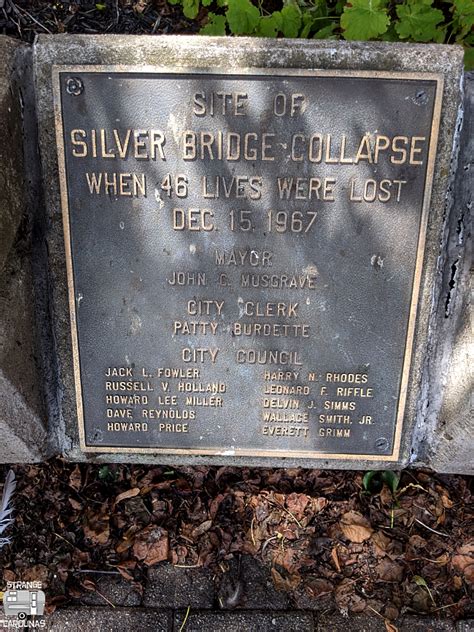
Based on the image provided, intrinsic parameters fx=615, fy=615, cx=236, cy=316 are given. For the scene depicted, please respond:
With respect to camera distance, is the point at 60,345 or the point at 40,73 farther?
the point at 60,345

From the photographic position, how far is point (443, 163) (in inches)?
80.0

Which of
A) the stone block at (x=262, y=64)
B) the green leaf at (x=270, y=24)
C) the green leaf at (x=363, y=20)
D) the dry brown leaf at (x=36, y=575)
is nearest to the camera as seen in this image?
the stone block at (x=262, y=64)

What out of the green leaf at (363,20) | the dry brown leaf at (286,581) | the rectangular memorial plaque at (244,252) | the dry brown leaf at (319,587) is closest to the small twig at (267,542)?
the dry brown leaf at (286,581)

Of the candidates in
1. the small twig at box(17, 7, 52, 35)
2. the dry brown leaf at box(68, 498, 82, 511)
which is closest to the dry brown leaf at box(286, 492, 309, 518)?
the dry brown leaf at box(68, 498, 82, 511)

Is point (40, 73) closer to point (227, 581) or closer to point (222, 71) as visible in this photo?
point (222, 71)

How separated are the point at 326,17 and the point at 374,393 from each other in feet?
5.30

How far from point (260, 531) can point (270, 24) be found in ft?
7.17

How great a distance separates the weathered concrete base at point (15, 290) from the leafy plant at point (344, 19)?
90cm

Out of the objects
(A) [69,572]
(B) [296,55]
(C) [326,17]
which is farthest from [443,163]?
(A) [69,572]

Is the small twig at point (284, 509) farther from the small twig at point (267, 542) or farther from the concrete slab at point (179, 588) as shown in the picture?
the concrete slab at point (179, 588)

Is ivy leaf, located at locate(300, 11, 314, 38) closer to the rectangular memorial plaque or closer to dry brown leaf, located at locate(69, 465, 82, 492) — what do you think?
the rectangular memorial plaque

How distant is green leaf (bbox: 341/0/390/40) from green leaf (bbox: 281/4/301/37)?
34 cm

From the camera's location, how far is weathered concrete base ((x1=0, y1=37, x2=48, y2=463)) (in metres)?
2.03

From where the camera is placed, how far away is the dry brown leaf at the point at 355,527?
2703 millimetres
